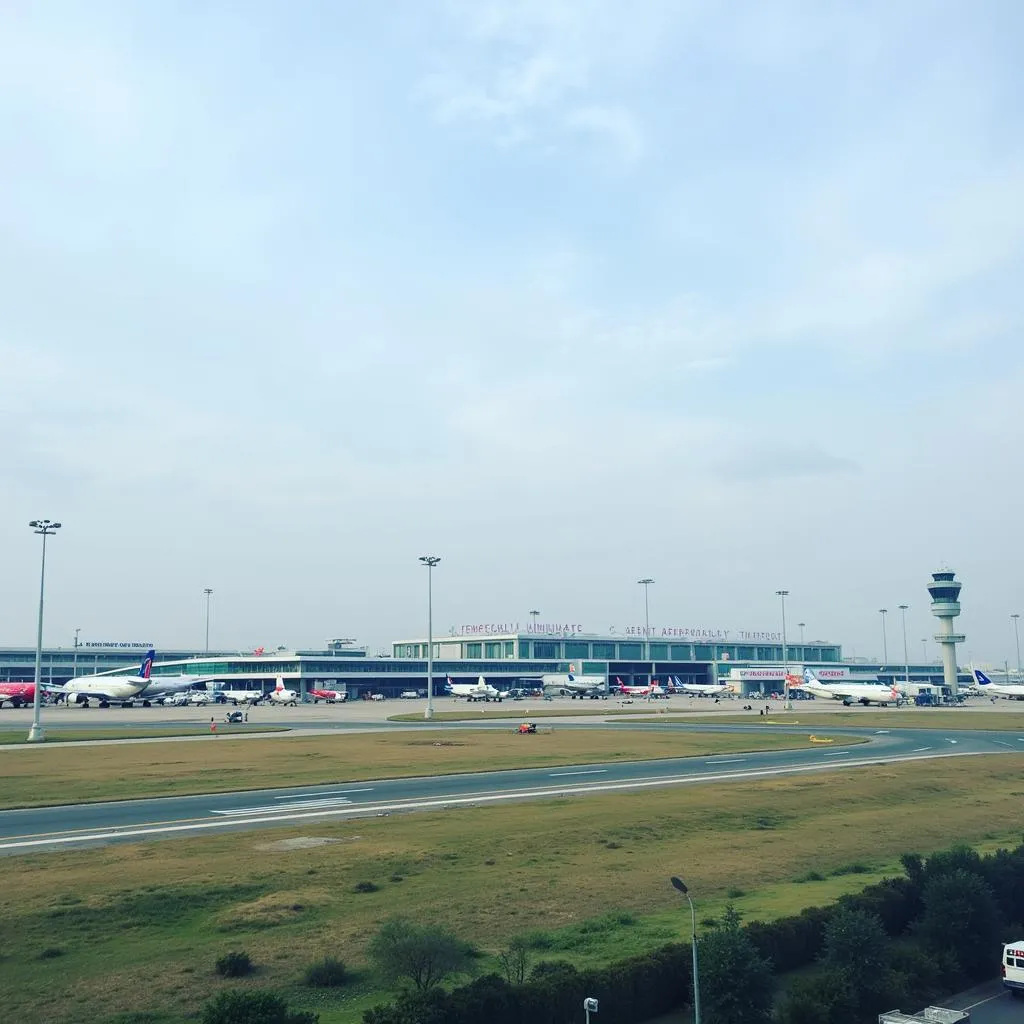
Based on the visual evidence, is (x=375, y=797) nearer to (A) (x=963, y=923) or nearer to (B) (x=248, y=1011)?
(A) (x=963, y=923)

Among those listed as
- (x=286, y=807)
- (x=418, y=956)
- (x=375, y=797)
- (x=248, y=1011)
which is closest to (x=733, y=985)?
(x=418, y=956)

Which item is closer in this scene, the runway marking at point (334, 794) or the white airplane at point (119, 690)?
the runway marking at point (334, 794)

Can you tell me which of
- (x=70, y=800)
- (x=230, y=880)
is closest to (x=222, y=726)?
(x=70, y=800)

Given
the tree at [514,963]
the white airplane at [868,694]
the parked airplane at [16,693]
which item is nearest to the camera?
the tree at [514,963]

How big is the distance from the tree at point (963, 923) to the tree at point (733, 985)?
342 inches

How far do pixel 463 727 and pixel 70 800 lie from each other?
70294mm

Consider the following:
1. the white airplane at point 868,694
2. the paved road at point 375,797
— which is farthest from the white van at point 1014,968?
the white airplane at point 868,694

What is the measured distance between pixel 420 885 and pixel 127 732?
8748cm

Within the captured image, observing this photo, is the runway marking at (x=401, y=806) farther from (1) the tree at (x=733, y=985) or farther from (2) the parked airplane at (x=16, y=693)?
(2) the parked airplane at (x=16, y=693)

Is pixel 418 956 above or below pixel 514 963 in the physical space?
above

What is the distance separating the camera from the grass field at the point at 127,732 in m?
98.8

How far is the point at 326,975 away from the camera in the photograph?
77.8 feet

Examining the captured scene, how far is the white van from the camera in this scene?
24.7m

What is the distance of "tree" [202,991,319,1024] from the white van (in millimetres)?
19211
